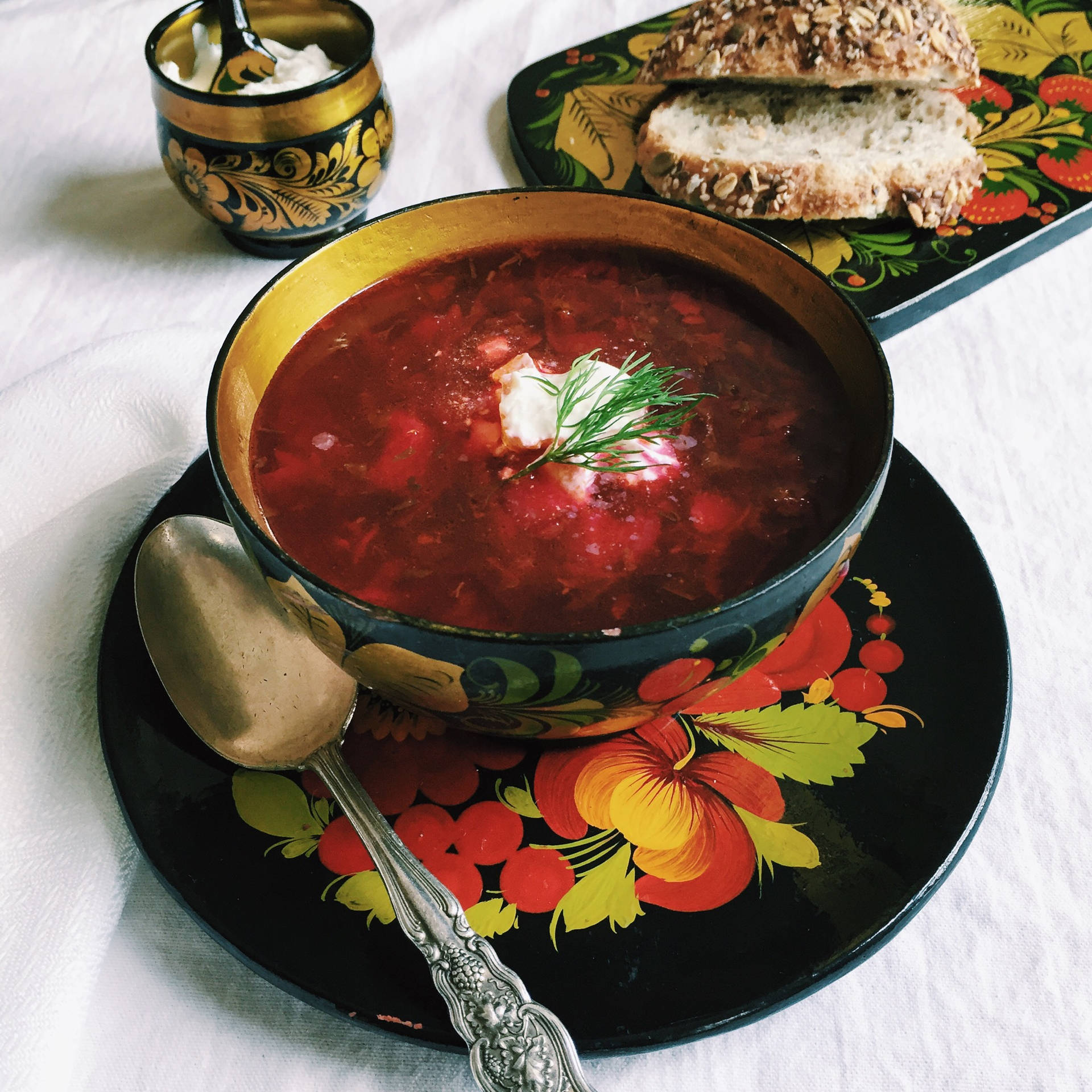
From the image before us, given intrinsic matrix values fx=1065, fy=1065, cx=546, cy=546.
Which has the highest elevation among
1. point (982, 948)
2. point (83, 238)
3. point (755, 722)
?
point (83, 238)

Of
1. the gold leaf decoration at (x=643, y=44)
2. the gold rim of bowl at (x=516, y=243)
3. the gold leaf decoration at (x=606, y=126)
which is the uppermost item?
the gold rim of bowl at (x=516, y=243)

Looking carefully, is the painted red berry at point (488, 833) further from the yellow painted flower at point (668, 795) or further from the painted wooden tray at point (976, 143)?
the painted wooden tray at point (976, 143)

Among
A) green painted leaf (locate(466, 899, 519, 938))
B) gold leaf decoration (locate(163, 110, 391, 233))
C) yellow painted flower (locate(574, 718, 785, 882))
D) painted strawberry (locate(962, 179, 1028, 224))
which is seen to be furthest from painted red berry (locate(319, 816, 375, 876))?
painted strawberry (locate(962, 179, 1028, 224))

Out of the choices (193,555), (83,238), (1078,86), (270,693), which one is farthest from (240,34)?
(1078,86)

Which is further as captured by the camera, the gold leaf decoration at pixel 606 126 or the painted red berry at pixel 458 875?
the gold leaf decoration at pixel 606 126

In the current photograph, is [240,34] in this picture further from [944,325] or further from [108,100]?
[944,325]

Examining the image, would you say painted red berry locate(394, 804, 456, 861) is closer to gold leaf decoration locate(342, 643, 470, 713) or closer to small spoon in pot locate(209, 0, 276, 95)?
gold leaf decoration locate(342, 643, 470, 713)

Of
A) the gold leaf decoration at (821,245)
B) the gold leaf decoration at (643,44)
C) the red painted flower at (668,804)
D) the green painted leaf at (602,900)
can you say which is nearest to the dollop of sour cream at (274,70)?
the gold leaf decoration at (643,44)
